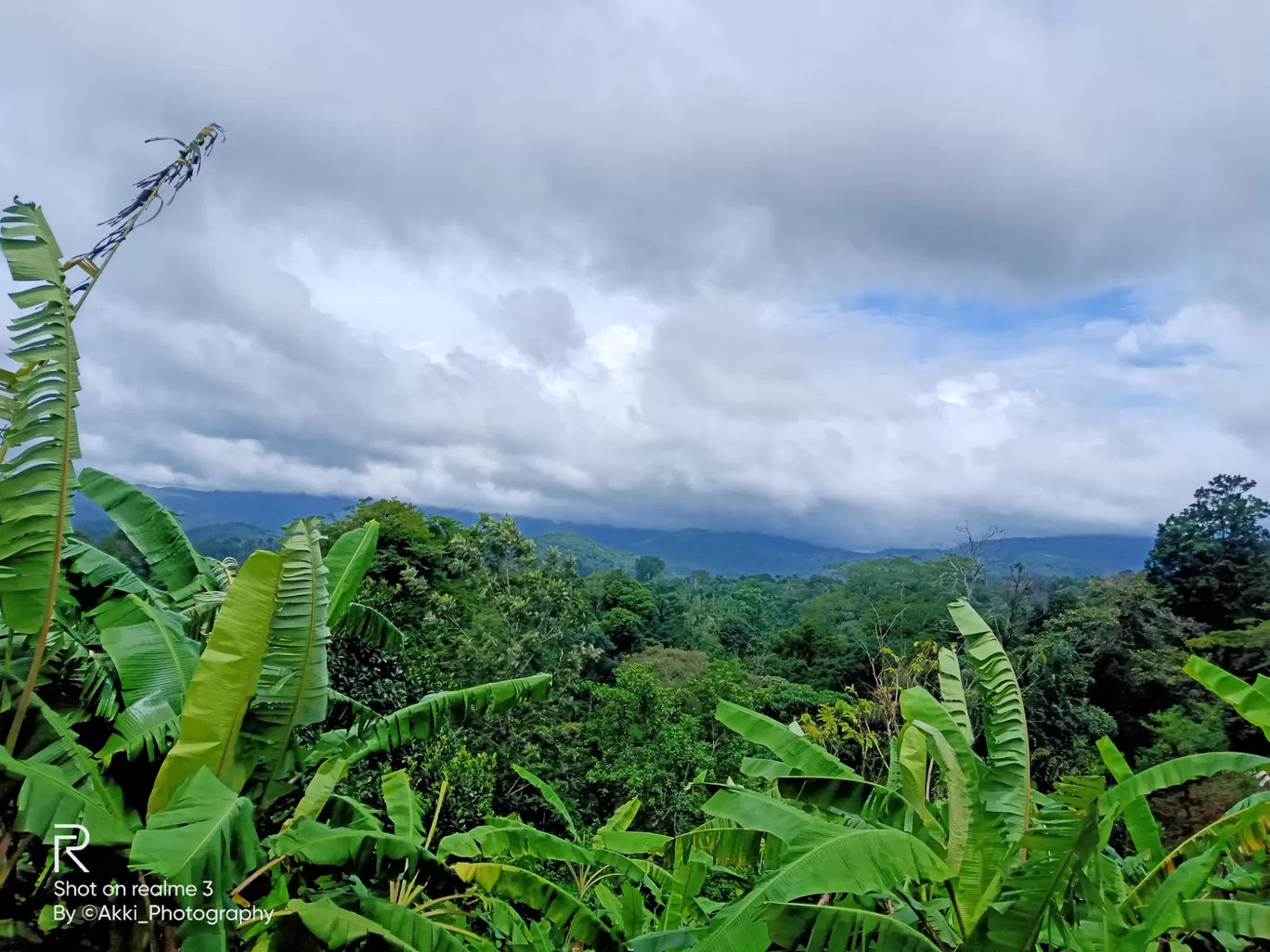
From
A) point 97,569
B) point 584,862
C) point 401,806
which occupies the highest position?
point 97,569

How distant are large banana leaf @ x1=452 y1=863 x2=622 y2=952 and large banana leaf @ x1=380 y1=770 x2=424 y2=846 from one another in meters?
0.44

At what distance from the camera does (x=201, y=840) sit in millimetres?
Answer: 2639

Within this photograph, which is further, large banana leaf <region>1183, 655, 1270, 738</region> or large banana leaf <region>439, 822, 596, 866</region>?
large banana leaf <region>439, 822, 596, 866</region>

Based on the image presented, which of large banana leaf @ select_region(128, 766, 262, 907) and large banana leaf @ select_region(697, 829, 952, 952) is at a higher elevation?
large banana leaf @ select_region(128, 766, 262, 907)

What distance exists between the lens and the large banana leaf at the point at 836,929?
10.7ft

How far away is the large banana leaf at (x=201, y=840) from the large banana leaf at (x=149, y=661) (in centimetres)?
97

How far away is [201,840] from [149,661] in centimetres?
164

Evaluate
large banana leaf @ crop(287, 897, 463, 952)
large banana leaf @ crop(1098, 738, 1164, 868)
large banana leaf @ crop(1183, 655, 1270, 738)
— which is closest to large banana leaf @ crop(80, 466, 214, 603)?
large banana leaf @ crop(287, 897, 463, 952)

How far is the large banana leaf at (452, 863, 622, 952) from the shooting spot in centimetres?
478

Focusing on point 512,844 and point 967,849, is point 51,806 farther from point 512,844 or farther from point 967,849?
point 967,849

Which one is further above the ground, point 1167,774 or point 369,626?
point 369,626

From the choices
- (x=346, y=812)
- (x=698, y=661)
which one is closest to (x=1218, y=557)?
(x=698, y=661)

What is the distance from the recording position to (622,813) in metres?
7.64

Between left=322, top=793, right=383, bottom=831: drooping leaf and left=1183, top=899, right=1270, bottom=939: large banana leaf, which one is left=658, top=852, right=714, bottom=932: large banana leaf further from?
left=1183, top=899, right=1270, bottom=939: large banana leaf
